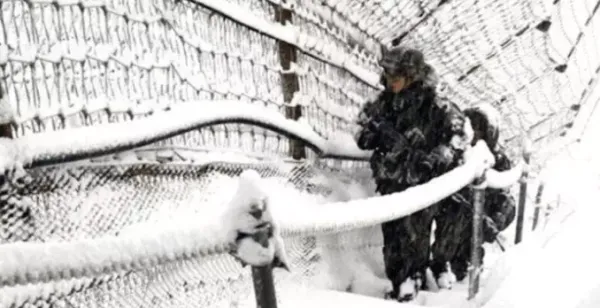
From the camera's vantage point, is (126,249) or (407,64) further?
(407,64)

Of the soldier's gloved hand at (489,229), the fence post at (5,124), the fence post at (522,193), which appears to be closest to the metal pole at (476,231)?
the soldier's gloved hand at (489,229)

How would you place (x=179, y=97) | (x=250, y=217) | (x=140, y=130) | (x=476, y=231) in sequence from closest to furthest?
(x=250, y=217) → (x=140, y=130) → (x=179, y=97) → (x=476, y=231)

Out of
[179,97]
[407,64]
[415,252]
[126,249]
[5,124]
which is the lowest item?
[415,252]

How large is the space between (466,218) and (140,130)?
9.14 feet

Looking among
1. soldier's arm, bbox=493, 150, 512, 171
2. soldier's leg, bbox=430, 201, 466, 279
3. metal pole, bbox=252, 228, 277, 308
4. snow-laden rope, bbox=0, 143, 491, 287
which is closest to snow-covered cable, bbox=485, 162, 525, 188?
soldier's arm, bbox=493, 150, 512, 171

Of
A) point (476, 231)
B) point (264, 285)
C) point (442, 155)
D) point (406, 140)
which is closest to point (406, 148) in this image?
point (406, 140)

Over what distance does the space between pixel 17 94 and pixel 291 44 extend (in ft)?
5.49

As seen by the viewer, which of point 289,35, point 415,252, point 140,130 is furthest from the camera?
point 415,252

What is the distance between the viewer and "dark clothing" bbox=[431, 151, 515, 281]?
13.0ft

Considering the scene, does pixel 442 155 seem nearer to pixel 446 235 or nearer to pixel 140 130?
pixel 446 235

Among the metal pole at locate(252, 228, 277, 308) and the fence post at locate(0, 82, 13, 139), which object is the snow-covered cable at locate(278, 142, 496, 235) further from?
the fence post at locate(0, 82, 13, 139)

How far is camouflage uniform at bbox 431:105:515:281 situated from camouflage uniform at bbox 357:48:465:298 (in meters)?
0.32

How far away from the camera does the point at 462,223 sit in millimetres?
3990

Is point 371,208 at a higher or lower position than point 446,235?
higher
